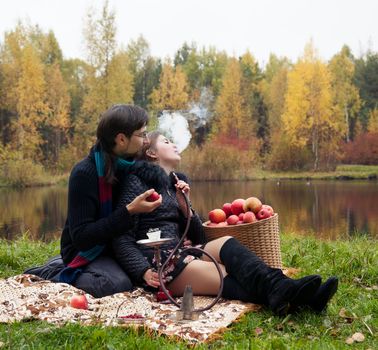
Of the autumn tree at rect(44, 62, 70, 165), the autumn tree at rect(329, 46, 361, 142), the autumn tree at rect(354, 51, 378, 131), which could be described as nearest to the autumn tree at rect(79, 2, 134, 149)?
the autumn tree at rect(44, 62, 70, 165)

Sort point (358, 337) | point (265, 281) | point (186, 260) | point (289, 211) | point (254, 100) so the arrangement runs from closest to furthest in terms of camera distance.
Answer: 1. point (358, 337)
2. point (265, 281)
3. point (186, 260)
4. point (289, 211)
5. point (254, 100)

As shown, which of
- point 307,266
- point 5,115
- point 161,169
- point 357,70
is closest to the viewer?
point 161,169

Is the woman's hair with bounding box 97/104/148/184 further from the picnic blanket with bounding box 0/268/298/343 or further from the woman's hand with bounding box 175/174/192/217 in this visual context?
the picnic blanket with bounding box 0/268/298/343

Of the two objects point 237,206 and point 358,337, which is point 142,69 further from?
point 358,337

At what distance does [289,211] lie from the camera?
12773 mm

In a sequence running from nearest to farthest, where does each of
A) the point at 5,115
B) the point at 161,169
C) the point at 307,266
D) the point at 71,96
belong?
the point at 161,169 → the point at 307,266 → the point at 5,115 → the point at 71,96

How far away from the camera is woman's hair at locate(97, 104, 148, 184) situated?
3.49 meters

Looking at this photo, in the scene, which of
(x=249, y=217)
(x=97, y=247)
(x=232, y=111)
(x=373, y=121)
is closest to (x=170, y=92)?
(x=232, y=111)

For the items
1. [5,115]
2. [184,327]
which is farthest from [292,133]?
[184,327]

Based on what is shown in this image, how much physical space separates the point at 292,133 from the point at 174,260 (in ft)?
86.6

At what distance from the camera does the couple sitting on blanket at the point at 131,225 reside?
3324 mm

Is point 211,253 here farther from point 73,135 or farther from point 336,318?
point 73,135

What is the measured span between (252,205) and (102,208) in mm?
1062

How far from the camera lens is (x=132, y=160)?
3.71m
